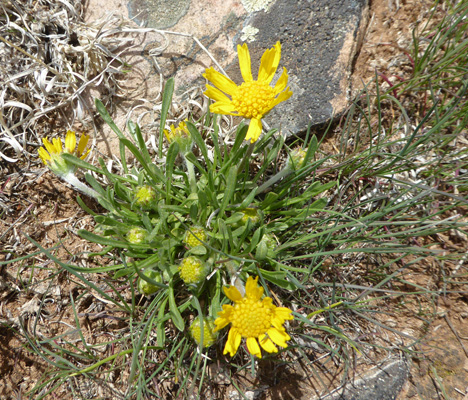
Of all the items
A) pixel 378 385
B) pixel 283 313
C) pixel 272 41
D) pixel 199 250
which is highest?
pixel 272 41

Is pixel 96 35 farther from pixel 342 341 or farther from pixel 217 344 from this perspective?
pixel 342 341

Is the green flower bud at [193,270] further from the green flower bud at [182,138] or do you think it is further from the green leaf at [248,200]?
the green flower bud at [182,138]

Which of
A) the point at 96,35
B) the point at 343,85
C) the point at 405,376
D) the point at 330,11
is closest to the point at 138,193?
the point at 96,35

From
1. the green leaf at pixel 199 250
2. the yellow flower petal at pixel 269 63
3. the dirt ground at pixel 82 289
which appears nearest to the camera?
the yellow flower petal at pixel 269 63

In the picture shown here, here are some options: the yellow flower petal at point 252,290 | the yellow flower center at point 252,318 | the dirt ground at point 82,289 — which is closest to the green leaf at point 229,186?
the yellow flower petal at point 252,290

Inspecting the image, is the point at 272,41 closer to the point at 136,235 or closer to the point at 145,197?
the point at 145,197

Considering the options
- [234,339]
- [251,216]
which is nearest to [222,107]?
[251,216]

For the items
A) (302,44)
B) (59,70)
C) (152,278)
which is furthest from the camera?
(59,70)
